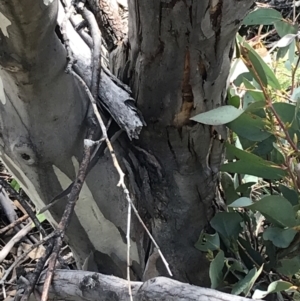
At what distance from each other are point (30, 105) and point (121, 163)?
0.20 metres

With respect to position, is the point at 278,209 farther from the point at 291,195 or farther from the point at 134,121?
the point at 134,121

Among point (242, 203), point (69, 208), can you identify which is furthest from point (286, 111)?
point (69, 208)

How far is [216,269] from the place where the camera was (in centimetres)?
80

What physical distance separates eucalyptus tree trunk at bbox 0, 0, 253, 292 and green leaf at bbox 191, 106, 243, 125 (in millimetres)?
39

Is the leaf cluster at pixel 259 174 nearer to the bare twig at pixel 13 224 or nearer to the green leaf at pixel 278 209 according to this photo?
the green leaf at pixel 278 209

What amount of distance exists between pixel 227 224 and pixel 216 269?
10cm

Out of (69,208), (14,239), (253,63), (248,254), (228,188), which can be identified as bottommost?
(14,239)

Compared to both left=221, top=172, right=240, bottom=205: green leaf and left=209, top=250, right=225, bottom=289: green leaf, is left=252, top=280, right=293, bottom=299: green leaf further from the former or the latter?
left=221, top=172, right=240, bottom=205: green leaf

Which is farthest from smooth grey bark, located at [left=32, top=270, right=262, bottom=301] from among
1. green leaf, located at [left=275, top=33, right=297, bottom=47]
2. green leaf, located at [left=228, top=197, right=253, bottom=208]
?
green leaf, located at [left=275, top=33, right=297, bottom=47]

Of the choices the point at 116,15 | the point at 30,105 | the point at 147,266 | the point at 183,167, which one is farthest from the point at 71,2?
the point at 147,266

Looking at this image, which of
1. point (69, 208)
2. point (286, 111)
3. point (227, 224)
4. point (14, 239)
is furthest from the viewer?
point (14, 239)

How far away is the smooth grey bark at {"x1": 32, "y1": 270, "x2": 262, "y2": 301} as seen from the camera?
0.62m

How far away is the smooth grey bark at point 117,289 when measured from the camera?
62 cm

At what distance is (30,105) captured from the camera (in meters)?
0.71
